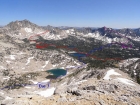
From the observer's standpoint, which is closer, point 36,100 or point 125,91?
point 36,100

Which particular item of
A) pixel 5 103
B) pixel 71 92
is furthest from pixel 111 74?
pixel 5 103

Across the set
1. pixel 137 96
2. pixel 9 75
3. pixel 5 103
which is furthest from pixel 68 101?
pixel 9 75

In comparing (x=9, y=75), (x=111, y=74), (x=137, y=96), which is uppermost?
(x=137, y=96)

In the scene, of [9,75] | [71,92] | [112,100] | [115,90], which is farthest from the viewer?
[9,75]

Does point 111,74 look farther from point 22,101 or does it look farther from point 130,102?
point 22,101

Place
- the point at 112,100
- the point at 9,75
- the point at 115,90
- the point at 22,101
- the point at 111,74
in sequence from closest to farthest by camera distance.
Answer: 1. the point at 22,101
2. the point at 112,100
3. the point at 115,90
4. the point at 111,74
5. the point at 9,75

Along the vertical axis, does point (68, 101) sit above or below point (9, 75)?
above

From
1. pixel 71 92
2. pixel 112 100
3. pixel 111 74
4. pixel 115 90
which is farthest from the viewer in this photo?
pixel 111 74

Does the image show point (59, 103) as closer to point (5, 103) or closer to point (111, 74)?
point (5, 103)

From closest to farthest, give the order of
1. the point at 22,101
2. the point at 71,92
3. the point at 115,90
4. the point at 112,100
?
the point at 22,101
the point at 112,100
the point at 71,92
the point at 115,90
